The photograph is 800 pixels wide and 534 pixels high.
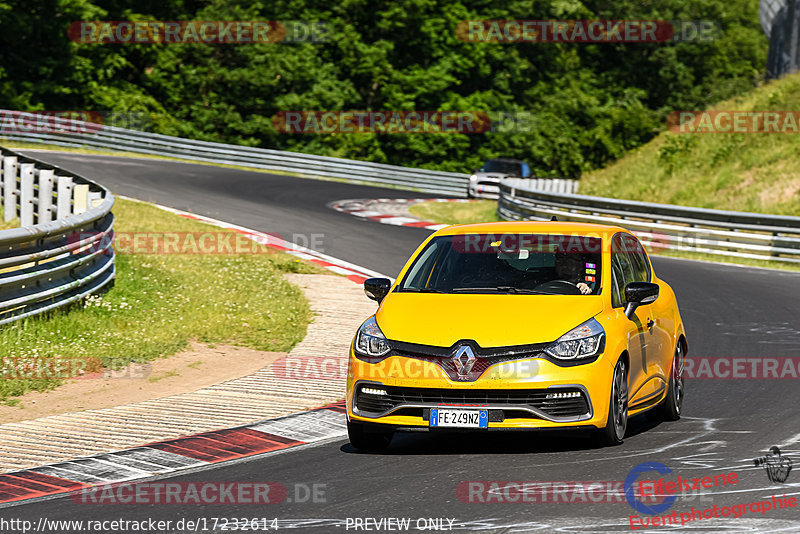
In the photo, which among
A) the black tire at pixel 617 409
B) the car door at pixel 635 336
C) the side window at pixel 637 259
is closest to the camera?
the black tire at pixel 617 409

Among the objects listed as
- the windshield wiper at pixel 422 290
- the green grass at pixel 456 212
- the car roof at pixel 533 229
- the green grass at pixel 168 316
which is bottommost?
the green grass at pixel 456 212

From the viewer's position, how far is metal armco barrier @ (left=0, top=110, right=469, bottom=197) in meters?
41.6

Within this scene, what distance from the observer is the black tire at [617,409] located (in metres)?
7.91

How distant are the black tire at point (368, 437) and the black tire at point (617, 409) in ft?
4.89

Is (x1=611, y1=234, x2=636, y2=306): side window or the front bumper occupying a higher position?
(x1=611, y1=234, x2=636, y2=306): side window

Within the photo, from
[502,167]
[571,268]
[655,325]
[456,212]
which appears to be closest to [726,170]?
[456,212]

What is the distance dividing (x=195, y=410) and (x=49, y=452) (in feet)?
5.66

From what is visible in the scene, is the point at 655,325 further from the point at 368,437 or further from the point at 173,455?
the point at 173,455

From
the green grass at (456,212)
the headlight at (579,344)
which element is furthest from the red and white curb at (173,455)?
the green grass at (456,212)

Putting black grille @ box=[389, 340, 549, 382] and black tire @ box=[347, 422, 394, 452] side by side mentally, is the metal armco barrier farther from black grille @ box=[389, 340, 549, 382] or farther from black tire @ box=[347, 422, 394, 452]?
black grille @ box=[389, 340, 549, 382]

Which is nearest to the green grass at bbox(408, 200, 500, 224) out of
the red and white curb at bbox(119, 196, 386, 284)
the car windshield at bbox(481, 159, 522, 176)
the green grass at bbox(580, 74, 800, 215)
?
the green grass at bbox(580, 74, 800, 215)

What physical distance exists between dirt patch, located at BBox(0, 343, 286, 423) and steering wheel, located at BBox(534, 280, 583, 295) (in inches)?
150

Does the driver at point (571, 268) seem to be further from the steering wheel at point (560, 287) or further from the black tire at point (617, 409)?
the black tire at point (617, 409)

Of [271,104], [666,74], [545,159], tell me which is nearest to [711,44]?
[666,74]
